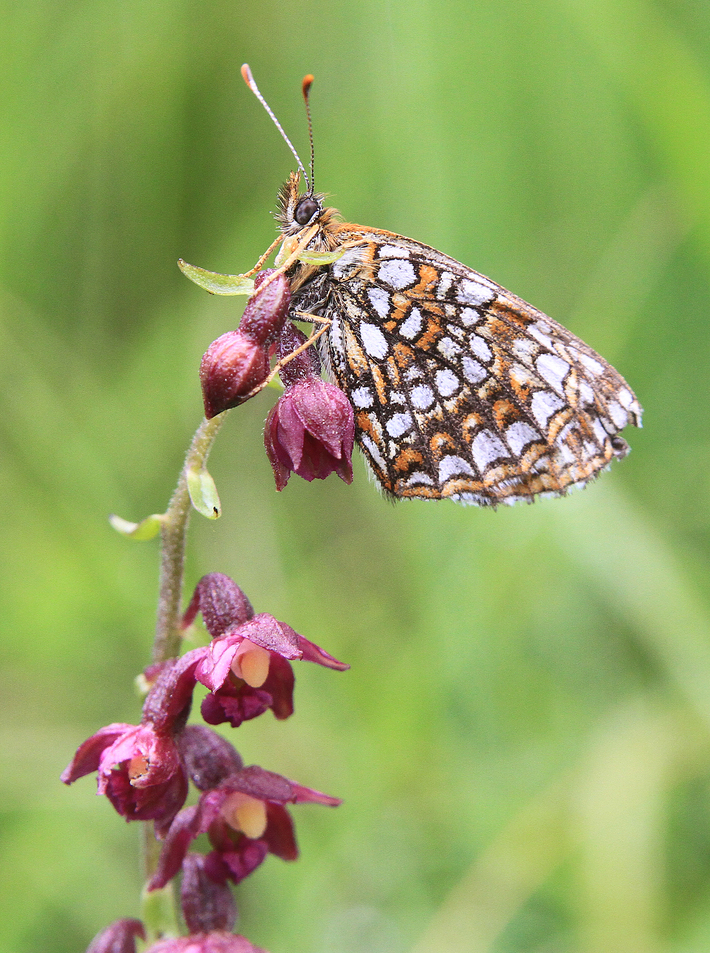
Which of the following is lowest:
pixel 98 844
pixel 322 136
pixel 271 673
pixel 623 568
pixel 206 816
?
pixel 98 844

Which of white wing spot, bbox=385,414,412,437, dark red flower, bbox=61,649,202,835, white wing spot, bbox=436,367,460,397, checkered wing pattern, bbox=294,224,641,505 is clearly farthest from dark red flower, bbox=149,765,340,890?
white wing spot, bbox=436,367,460,397

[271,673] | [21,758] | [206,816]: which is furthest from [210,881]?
[21,758]

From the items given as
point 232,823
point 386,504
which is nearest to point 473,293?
point 232,823

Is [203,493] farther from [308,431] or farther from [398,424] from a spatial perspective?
[398,424]

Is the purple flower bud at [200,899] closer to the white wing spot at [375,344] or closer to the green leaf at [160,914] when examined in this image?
the green leaf at [160,914]

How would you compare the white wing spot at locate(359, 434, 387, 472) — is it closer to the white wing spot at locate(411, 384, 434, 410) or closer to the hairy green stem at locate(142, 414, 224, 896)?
the white wing spot at locate(411, 384, 434, 410)

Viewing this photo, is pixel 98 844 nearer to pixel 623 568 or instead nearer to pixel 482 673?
pixel 482 673
